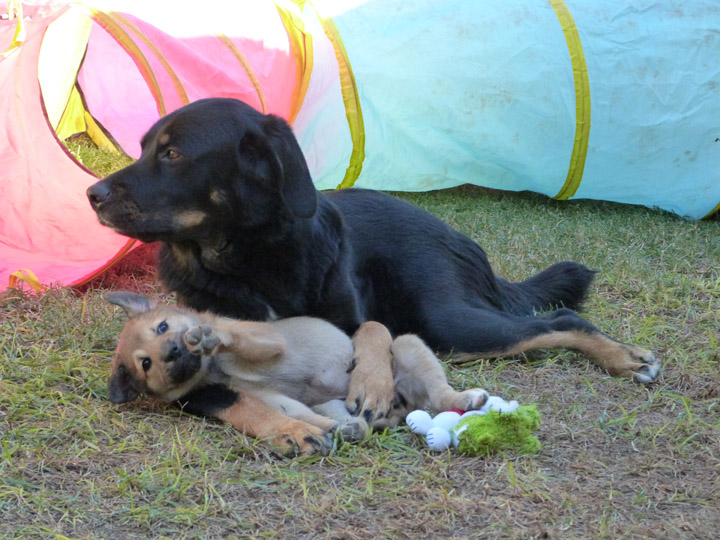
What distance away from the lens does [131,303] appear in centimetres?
325

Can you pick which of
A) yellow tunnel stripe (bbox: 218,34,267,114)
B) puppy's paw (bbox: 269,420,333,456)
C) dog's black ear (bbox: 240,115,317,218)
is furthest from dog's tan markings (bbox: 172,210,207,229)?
yellow tunnel stripe (bbox: 218,34,267,114)

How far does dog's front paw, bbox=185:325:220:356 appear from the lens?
9.15ft

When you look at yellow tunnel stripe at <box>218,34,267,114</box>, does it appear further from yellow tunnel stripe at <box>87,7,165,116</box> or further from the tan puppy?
the tan puppy

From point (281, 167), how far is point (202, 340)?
77 centimetres

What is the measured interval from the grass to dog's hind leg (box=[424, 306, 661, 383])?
0.22 ft

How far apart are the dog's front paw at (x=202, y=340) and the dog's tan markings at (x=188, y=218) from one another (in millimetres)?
492

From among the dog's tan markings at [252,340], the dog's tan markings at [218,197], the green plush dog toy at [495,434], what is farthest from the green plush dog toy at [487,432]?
the dog's tan markings at [218,197]

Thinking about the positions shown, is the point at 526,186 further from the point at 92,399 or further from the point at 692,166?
the point at 92,399

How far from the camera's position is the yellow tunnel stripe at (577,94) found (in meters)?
6.51

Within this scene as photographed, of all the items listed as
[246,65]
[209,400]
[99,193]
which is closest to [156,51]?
[246,65]

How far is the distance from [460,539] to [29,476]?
1.33 meters

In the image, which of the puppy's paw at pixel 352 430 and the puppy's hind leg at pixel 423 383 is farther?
the puppy's hind leg at pixel 423 383

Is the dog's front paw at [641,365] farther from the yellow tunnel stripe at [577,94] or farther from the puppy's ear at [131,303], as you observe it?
the yellow tunnel stripe at [577,94]

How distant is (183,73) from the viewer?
532 cm
